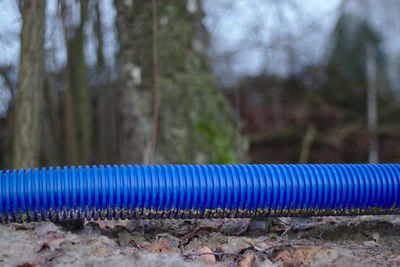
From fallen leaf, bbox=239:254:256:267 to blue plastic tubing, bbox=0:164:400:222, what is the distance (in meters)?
0.39

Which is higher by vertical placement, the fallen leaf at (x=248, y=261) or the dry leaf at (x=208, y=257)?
the dry leaf at (x=208, y=257)

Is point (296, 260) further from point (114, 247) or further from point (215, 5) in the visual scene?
point (215, 5)

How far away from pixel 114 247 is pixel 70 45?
4407 mm

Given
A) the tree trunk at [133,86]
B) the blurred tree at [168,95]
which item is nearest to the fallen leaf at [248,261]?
the blurred tree at [168,95]

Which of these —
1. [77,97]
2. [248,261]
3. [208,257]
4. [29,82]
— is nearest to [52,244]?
[208,257]

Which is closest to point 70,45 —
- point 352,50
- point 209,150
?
point 209,150

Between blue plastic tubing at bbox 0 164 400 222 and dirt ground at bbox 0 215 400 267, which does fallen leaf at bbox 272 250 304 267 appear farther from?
blue plastic tubing at bbox 0 164 400 222

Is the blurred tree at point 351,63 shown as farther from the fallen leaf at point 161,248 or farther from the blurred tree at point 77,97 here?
the fallen leaf at point 161,248

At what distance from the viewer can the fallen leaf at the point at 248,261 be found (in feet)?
6.74

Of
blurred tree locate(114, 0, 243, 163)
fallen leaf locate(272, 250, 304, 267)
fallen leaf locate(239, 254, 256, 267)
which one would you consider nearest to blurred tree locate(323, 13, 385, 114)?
blurred tree locate(114, 0, 243, 163)

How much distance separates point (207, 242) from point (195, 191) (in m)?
0.30

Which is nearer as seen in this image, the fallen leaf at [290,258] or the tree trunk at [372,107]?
the fallen leaf at [290,258]

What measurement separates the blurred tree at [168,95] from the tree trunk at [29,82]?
63.4 inches

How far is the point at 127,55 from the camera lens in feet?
17.9
